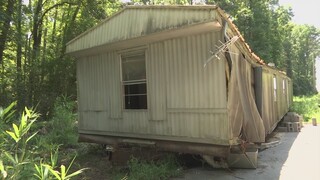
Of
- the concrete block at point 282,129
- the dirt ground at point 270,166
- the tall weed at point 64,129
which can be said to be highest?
the tall weed at point 64,129

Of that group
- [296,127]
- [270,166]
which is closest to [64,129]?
[270,166]

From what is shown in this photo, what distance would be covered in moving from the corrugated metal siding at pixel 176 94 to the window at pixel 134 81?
0.58 feet

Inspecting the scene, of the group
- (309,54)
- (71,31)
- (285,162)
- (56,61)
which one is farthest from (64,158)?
(309,54)

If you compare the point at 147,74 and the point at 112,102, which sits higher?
the point at 147,74

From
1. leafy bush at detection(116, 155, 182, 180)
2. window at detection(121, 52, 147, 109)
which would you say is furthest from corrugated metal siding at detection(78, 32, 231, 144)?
leafy bush at detection(116, 155, 182, 180)

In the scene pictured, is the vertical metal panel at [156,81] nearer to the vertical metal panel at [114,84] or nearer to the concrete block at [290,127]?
the vertical metal panel at [114,84]

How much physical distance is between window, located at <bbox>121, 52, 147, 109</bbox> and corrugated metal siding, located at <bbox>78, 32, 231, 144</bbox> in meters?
0.18

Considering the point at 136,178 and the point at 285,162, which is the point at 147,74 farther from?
the point at 285,162

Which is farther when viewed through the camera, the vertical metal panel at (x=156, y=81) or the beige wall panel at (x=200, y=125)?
the vertical metal panel at (x=156, y=81)

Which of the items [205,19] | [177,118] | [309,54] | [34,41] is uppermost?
[309,54]

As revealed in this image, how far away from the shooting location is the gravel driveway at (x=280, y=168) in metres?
6.00

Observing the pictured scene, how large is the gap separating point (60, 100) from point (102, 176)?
30.0 feet

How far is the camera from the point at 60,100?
50.2ft

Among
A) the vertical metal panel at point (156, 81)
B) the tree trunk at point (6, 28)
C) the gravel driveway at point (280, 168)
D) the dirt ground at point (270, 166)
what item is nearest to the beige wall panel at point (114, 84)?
the vertical metal panel at point (156, 81)
